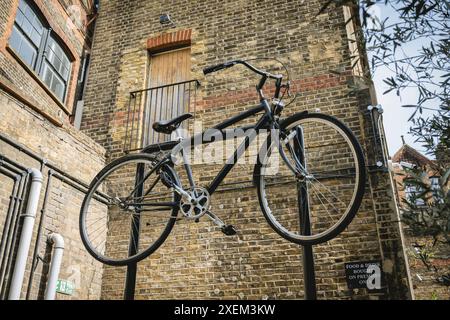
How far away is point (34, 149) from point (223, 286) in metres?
2.98

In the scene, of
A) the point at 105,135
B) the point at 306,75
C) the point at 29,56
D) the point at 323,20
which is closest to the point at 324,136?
the point at 306,75

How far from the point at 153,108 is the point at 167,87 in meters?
0.44

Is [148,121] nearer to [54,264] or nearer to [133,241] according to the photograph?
[54,264]

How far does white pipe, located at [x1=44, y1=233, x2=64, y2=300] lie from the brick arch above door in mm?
3933

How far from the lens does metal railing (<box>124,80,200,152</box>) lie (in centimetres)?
671

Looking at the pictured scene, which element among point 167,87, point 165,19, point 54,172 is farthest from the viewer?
point 165,19

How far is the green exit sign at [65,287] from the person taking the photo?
5.07 m

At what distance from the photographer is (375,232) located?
16.4ft

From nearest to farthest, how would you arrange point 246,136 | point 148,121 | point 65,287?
1. point 246,136
2. point 65,287
3. point 148,121

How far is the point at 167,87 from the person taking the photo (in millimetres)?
7047

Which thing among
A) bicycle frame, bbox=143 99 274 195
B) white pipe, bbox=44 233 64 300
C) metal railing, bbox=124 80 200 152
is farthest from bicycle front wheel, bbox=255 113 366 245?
white pipe, bbox=44 233 64 300

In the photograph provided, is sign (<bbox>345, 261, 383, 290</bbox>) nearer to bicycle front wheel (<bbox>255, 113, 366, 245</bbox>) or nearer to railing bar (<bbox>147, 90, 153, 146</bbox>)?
bicycle front wheel (<bbox>255, 113, 366, 245</bbox>)

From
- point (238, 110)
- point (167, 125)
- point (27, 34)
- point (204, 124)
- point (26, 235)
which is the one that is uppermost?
point (27, 34)

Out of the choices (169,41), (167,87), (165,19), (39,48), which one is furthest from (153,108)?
(39,48)
